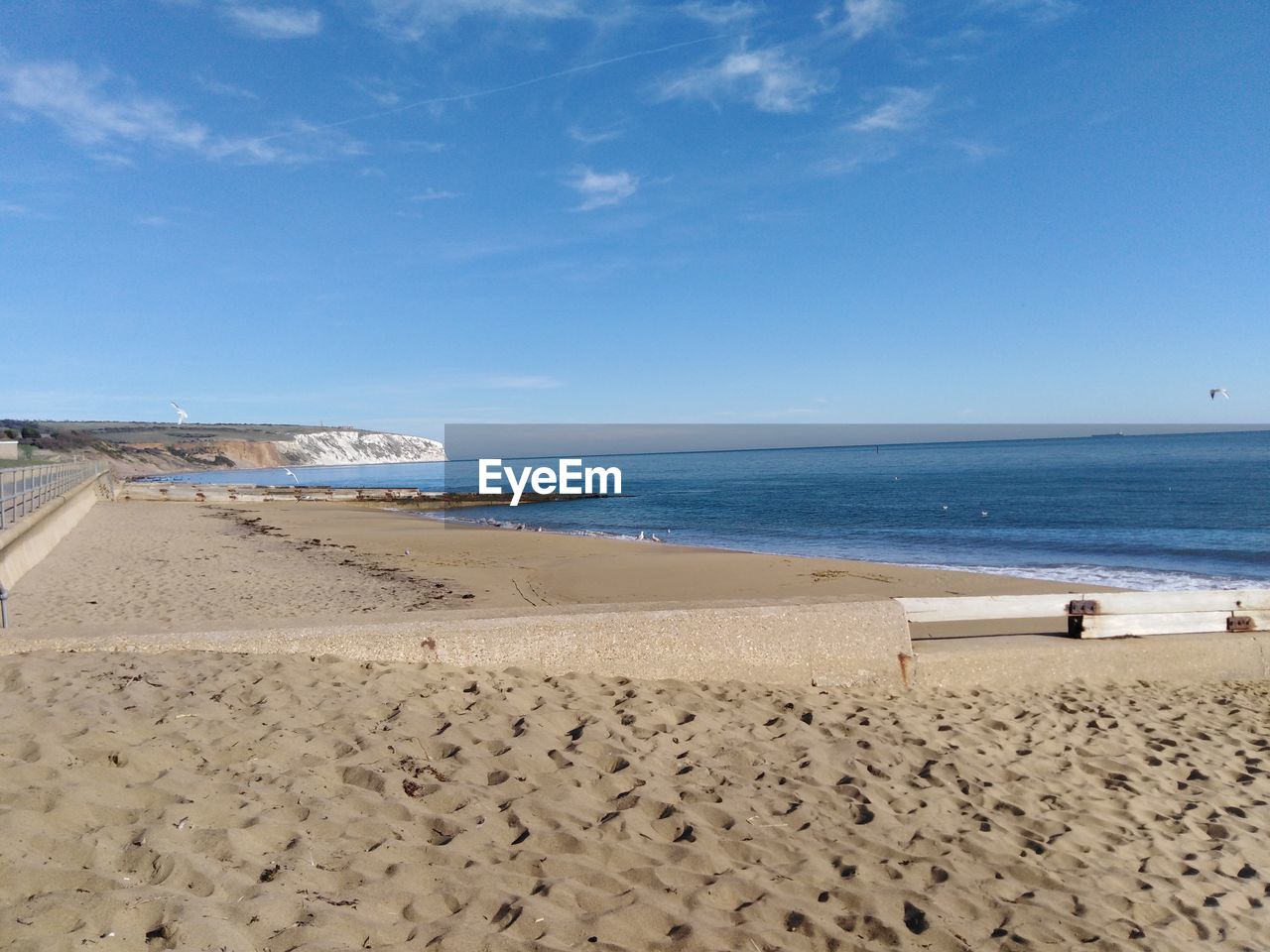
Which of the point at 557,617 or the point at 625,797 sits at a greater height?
the point at 557,617

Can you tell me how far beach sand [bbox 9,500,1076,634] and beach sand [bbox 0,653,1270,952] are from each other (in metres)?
1.23

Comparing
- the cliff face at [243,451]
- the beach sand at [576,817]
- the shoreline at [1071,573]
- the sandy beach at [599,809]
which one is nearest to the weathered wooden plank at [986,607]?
the sandy beach at [599,809]

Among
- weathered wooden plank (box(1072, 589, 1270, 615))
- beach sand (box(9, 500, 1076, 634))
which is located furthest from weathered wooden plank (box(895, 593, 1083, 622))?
beach sand (box(9, 500, 1076, 634))

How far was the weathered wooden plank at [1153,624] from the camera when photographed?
6469mm

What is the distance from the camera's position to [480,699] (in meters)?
4.55

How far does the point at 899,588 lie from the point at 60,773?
1316 centimetres

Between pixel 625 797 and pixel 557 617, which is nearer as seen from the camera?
pixel 625 797

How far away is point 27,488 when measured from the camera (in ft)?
47.5

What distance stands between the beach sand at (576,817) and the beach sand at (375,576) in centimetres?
123

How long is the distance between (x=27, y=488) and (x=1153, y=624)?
1724cm

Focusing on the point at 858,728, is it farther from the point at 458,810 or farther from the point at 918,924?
the point at 458,810

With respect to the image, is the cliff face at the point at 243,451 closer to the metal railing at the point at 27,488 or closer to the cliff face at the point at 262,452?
the cliff face at the point at 262,452

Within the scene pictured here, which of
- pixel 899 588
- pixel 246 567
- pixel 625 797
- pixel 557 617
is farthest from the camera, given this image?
pixel 246 567

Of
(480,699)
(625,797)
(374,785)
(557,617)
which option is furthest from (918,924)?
(557,617)
